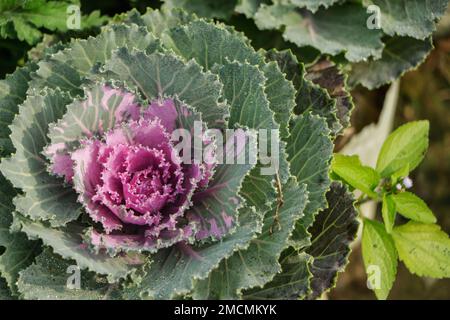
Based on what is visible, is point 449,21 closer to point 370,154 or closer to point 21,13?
point 370,154

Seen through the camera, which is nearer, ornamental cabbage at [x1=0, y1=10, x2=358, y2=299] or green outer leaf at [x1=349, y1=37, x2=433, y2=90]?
ornamental cabbage at [x1=0, y1=10, x2=358, y2=299]

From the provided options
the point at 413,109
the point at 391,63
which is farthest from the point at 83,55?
the point at 413,109

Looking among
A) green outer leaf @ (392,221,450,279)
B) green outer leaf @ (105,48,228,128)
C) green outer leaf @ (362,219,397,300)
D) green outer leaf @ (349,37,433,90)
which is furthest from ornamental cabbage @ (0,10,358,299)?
green outer leaf @ (349,37,433,90)

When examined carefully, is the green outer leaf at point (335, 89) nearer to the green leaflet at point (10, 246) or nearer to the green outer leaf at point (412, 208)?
the green outer leaf at point (412, 208)

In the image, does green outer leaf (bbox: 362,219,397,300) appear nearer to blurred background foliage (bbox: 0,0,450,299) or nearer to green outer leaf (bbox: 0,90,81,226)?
blurred background foliage (bbox: 0,0,450,299)

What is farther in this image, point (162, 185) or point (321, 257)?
point (321, 257)

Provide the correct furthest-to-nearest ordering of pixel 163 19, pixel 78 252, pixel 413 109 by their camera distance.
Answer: pixel 413 109 → pixel 163 19 → pixel 78 252

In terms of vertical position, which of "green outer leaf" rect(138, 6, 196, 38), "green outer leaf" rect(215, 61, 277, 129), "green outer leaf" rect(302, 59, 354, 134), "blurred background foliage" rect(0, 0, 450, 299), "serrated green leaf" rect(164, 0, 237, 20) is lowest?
"blurred background foliage" rect(0, 0, 450, 299)

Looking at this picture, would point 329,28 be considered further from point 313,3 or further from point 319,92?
point 319,92
